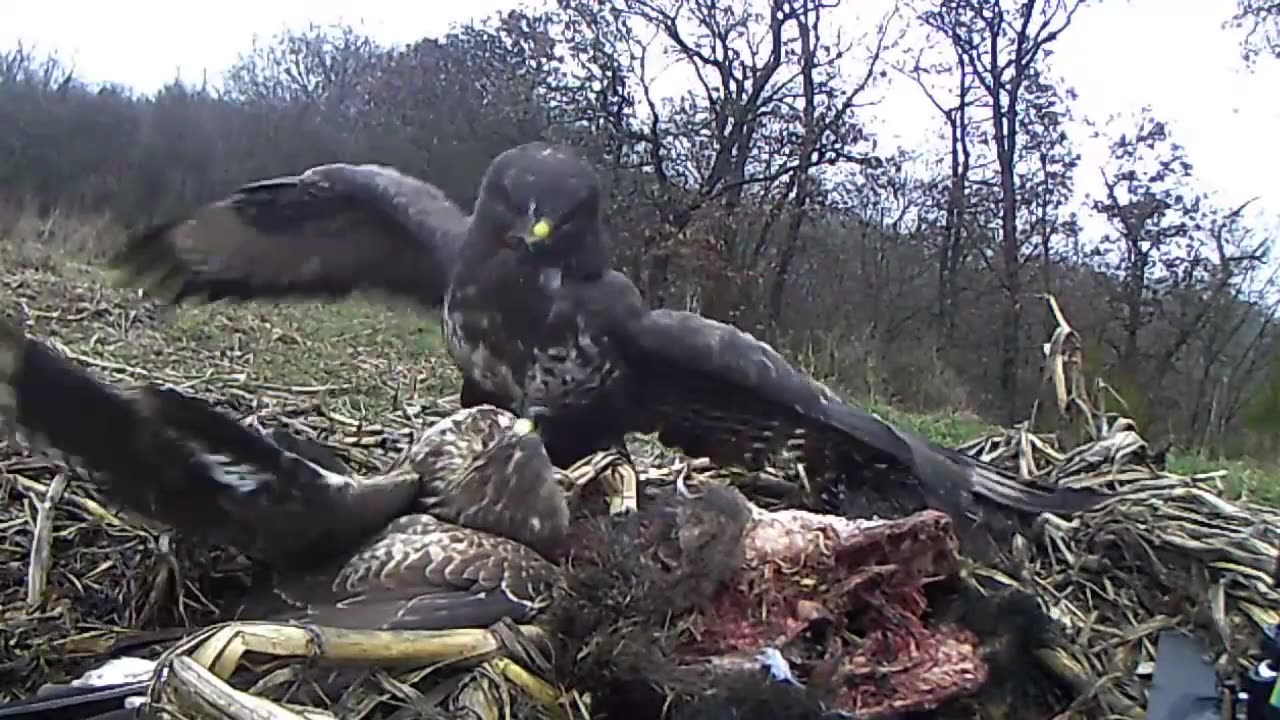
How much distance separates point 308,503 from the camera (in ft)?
5.86

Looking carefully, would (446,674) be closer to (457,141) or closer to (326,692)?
(326,692)

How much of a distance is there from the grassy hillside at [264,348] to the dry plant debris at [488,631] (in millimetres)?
229

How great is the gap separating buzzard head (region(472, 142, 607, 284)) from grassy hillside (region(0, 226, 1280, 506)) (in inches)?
24.8

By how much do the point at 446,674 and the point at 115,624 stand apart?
0.75 m

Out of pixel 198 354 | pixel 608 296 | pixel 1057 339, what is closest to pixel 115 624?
pixel 608 296

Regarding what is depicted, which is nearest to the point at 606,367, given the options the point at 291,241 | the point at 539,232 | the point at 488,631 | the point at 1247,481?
the point at 539,232

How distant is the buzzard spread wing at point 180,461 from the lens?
5.16 feet

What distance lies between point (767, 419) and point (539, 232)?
23.3 inches

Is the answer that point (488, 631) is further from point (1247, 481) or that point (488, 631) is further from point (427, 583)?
point (1247, 481)

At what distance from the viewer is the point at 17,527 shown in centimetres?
202

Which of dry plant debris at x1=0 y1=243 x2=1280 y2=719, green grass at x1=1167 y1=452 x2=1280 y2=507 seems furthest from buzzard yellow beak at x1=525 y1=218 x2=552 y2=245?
green grass at x1=1167 y1=452 x2=1280 y2=507

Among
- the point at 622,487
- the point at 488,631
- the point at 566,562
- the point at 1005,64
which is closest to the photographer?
the point at 488,631

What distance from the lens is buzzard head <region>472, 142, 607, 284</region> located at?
2.43 metres

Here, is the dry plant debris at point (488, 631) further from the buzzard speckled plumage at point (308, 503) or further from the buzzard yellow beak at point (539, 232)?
the buzzard yellow beak at point (539, 232)
